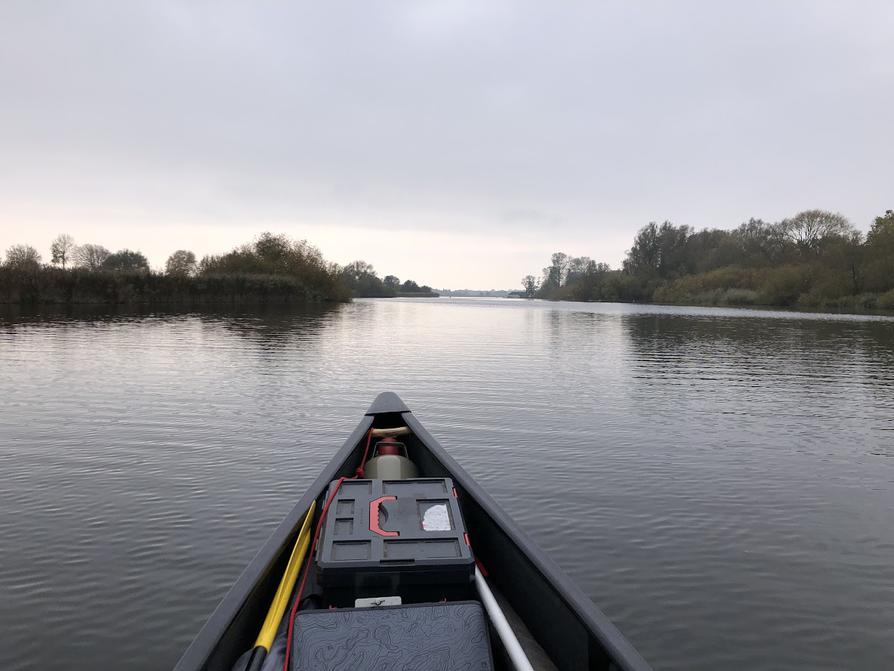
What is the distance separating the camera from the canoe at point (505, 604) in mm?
2547

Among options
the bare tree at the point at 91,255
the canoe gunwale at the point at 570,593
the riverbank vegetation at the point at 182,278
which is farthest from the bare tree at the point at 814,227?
the bare tree at the point at 91,255

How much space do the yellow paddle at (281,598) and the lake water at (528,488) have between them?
1.04 metres

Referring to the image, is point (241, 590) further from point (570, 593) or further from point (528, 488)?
point (528, 488)

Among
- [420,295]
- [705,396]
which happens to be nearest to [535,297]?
[420,295]

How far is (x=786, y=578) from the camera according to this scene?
5.05 m

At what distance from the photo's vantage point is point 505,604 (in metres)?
3.63

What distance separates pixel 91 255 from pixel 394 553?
369ft

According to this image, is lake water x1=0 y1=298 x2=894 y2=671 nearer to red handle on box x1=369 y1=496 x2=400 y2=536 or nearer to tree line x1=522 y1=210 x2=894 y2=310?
red handle on box x1=369 y1=496 x2=400 y2=536

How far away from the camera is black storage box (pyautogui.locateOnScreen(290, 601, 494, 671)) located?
8.98ft

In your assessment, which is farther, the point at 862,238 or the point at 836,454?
the point at 862,238

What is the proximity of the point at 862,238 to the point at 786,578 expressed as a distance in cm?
7693

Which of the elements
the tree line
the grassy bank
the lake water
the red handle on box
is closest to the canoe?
the red handle on box

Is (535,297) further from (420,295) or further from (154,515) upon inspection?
(154,515)

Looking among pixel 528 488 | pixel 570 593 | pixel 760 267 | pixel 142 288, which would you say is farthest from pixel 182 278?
pixel 760 267
